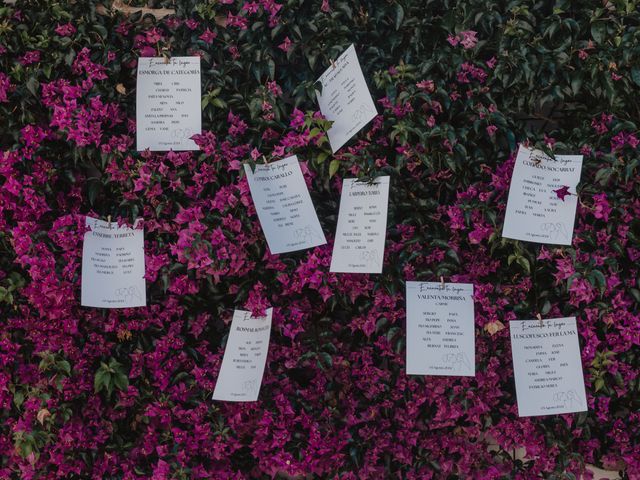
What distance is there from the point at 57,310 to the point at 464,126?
126 centimetres

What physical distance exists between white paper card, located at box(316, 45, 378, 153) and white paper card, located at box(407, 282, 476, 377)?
0.47m

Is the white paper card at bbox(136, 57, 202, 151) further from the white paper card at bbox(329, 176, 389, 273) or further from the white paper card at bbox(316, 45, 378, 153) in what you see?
the white paper card at bbox(329, 176, 389, 273)

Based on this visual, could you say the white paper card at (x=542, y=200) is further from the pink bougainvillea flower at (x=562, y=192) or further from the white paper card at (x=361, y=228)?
the white paper card at (x=361, y=228)

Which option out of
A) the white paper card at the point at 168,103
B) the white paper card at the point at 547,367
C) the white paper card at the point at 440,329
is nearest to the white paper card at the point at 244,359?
the white paper card at the point at 440,329

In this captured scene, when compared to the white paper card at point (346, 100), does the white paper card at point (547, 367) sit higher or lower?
lower

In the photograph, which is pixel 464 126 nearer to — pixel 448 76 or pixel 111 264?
pixel 448 76

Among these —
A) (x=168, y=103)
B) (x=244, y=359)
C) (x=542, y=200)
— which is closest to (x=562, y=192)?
(x=542, y=200)

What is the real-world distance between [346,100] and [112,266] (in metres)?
0.82

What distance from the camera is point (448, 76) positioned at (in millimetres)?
1892

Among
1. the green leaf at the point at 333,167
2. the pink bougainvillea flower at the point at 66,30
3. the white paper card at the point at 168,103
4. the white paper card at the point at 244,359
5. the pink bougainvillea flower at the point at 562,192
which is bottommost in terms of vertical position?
the white paper card at the point at 244,359

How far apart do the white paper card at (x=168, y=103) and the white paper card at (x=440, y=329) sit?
79 centimetres

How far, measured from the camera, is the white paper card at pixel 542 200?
1848mm

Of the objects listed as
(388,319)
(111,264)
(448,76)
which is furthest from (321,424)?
(448,76)

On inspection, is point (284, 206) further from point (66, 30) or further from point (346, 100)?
point (66, 30)
